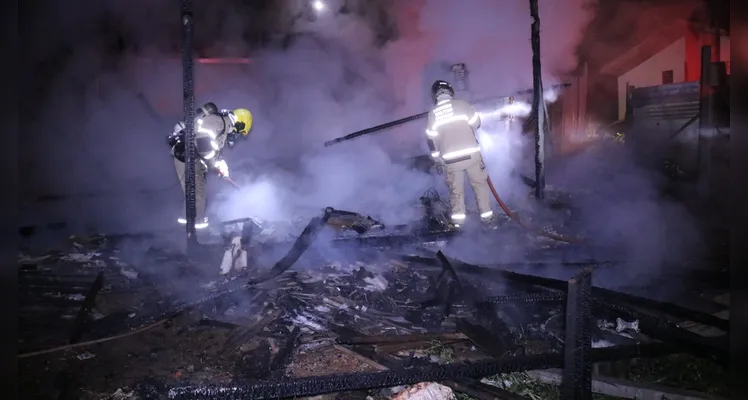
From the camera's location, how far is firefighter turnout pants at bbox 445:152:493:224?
6422 mm

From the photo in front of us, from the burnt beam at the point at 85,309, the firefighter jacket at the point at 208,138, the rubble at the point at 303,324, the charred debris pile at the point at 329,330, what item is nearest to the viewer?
the charred debris pile at the point at 329,330

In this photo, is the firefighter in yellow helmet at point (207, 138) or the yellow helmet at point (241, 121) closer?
the firefighter in yellow helmet at point (207, 138)

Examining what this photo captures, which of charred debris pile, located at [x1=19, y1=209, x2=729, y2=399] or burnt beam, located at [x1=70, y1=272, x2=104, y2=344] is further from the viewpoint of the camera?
burnt beam, located at [x1=70, y1=272, x2=104, y2=344]

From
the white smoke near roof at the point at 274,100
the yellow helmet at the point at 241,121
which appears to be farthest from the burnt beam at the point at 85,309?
the white smoke near roof at the point at 274,100

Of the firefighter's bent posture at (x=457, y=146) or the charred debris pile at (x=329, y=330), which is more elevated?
the firefighter's bent posture at (x=457, y=146)

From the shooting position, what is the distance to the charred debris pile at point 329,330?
2.83 meters

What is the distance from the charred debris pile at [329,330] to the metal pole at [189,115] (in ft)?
1.94

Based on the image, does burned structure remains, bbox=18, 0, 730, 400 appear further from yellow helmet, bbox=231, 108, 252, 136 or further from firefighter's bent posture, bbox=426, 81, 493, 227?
yellow helmet, bbox=231, 108, 252, 136

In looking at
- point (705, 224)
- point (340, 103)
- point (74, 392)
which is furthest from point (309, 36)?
point (74, 392)

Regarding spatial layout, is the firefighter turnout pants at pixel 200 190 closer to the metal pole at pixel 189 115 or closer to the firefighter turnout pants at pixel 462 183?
the metal pole at pixel 189 115

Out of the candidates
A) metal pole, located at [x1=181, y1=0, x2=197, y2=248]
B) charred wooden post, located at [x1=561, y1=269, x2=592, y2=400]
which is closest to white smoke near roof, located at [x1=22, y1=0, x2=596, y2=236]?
metal pole, located at [x1=181, y1=0, x2=197, y2=248]

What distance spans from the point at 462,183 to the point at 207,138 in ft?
11.7

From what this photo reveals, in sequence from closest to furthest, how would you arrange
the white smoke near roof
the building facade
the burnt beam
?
the burnt beam < the white smoke near roof < the building facade

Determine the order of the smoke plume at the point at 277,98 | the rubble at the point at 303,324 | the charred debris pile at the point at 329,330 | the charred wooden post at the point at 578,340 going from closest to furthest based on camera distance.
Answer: the charred wooden post at the point at 578,340 < the charred debris pile at the point at 329,330 < the rubble at the point at 303,324 < the smoke plume at the point at 277,98
